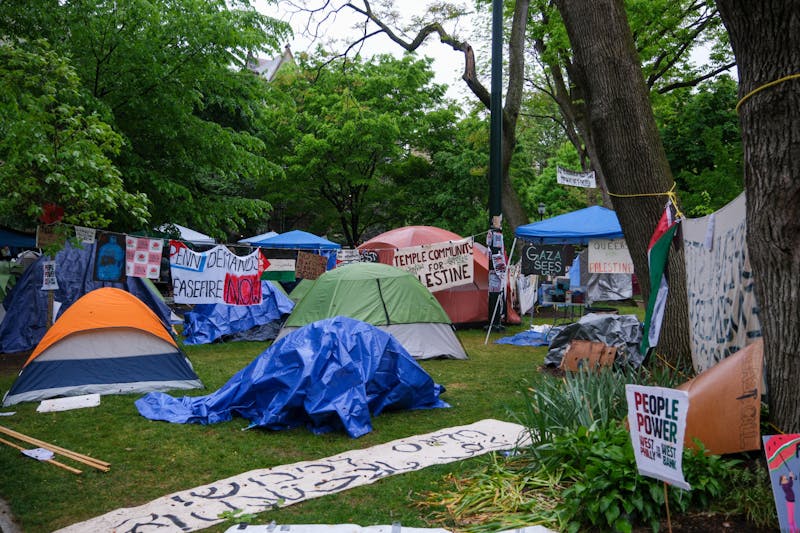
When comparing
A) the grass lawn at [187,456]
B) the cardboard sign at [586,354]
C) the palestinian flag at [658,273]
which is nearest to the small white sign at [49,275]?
the grass lawn at [187,456]

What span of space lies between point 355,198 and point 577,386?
18.1 m

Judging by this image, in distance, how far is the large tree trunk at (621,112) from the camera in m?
5.52

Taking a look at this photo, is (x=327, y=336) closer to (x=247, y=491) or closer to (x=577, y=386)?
(x=247, y=491)

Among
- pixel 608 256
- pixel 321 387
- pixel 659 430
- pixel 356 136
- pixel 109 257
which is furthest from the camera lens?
pixel 356 136

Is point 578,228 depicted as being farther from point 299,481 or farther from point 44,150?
point 44,150

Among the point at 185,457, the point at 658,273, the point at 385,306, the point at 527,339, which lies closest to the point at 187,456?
the point at 185,457

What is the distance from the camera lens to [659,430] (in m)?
3.12

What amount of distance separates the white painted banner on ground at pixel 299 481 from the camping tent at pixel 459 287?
784cm

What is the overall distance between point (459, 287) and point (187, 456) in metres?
9.31

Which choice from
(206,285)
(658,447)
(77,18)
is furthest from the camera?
(206,285)

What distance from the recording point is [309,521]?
13.2 ft

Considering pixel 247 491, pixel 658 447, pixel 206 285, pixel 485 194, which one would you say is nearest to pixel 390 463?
pixel 247 491

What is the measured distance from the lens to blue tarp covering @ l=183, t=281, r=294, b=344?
40.2 feet

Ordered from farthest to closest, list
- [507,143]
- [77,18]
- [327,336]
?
[507,143], [77,18], [327,336]
